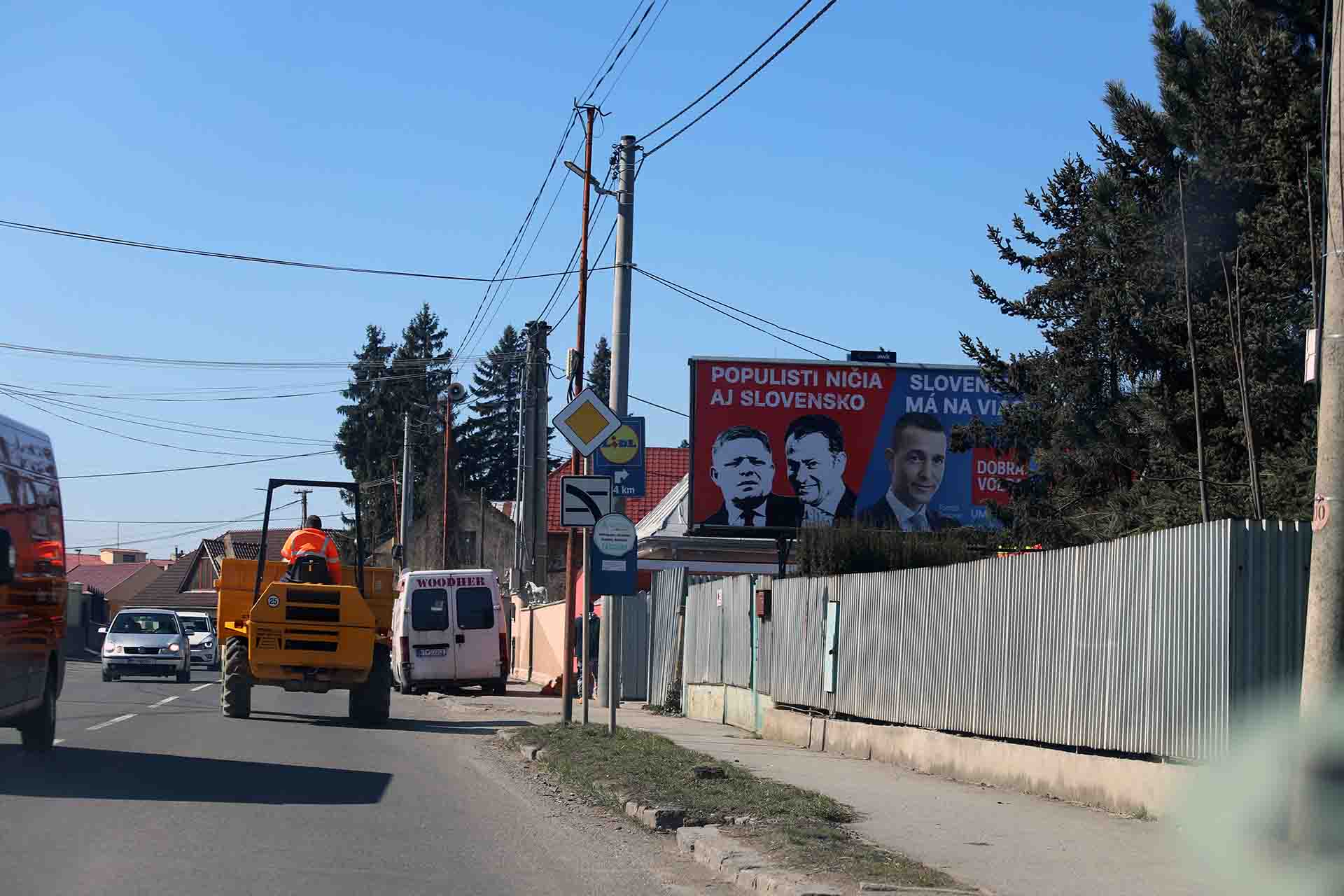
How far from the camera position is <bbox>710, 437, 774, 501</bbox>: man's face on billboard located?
35750mm

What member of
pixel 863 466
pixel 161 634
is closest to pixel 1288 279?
pixel 863 466

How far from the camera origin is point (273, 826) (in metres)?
9.91

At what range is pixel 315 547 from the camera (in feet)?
68.3

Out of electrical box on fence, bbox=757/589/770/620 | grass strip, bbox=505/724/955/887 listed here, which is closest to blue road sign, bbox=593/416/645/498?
electrical box on fence, bbox=757/589/770/620

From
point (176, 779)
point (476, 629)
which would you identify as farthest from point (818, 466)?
point (176, 779)

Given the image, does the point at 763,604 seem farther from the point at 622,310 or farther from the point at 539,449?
the point at 539,449

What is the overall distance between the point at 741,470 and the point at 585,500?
19234 millimetres

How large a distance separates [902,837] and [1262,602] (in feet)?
8.70

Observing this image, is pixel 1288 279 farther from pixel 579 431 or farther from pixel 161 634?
pixel 161 634

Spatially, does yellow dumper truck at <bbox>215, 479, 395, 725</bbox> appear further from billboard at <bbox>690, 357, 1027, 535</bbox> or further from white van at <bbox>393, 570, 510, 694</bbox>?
billboard at <bbox>690, 357, 1027, 535</bbox>

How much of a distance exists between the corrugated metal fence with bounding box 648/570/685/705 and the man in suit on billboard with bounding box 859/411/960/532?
11.2m

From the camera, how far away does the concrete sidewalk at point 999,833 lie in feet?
25.8

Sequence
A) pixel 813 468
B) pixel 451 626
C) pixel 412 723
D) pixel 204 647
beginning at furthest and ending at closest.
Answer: pixel 204 647
pixel 813 468
pixel 451 626
pixel 412 723

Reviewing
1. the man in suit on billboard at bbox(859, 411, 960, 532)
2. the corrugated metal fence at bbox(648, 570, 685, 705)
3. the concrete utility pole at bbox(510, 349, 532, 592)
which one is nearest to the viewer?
the corrugated metal fence at bbox(648, 570, 685, 705)
